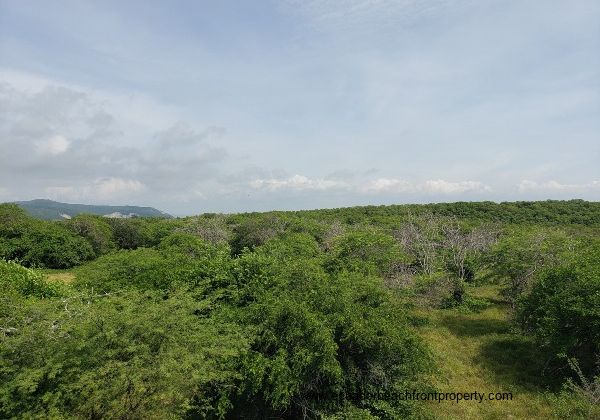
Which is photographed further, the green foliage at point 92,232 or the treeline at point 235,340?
the green foliage at point 92,232

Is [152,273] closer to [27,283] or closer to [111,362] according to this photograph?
[27,283]

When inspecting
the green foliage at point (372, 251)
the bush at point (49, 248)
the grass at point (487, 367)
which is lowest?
the grass at point (487, 367)

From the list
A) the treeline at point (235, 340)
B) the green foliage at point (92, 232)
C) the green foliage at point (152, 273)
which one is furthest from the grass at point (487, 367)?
the green foliage at point (92, 232)

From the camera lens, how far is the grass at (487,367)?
13.7 meters

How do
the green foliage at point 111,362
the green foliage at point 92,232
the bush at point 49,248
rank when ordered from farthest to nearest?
the green foliage at point 92,232 → the bush at point 49,248 → the green foliage at point 111,362

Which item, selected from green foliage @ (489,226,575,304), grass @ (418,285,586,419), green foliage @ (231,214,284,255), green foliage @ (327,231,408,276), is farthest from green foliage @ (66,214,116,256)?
green foliage @ (489,226,575,304)

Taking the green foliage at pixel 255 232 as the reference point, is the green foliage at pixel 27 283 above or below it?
below

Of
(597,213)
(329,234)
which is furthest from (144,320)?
(597,213)

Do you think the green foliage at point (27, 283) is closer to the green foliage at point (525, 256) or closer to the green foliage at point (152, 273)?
the green foliage at point (152, 273)

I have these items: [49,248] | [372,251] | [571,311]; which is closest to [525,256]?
[571,311]

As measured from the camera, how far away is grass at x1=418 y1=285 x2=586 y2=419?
539 inches

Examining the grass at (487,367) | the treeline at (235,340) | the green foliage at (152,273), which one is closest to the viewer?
the treeline at (235,340)

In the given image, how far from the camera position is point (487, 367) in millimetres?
17422

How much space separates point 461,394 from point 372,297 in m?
5.54
